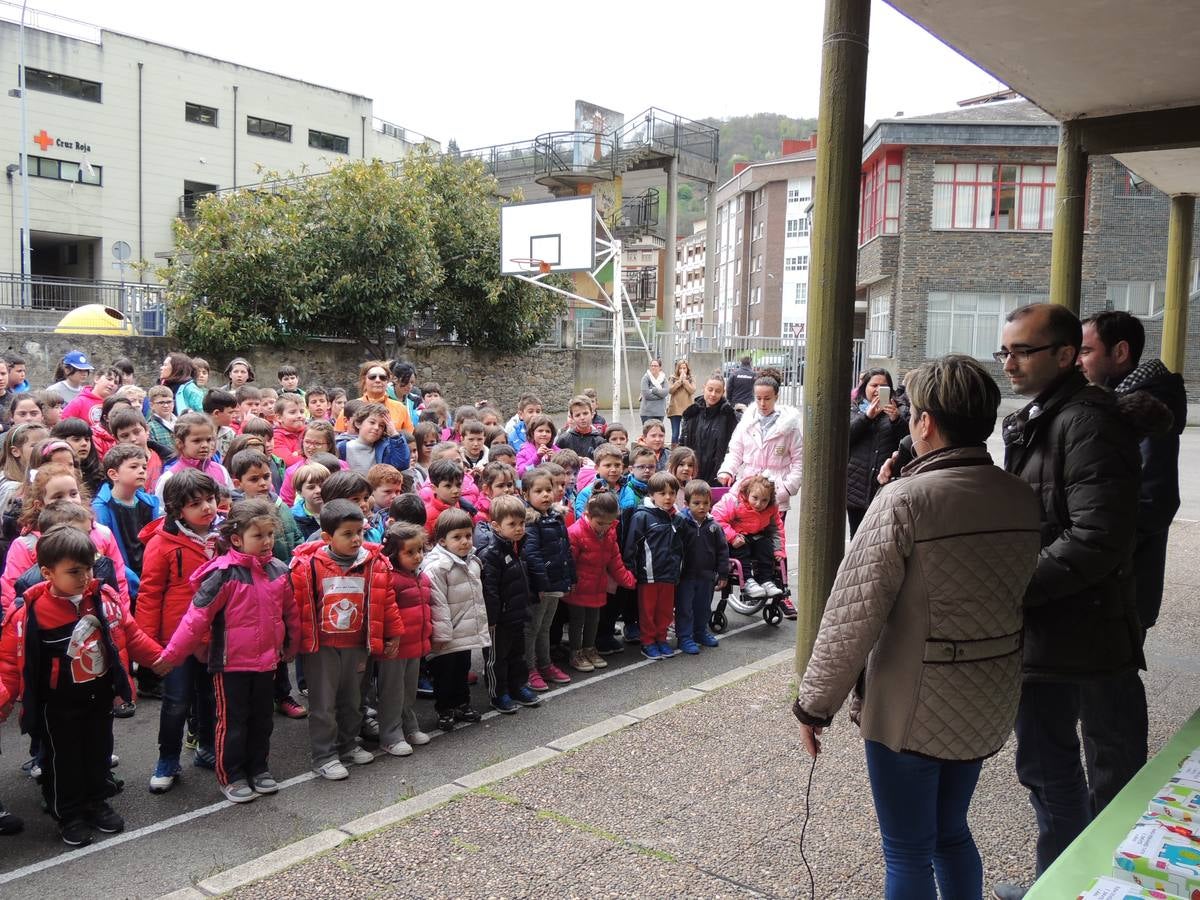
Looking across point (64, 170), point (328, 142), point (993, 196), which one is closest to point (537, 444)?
point (993, 196)

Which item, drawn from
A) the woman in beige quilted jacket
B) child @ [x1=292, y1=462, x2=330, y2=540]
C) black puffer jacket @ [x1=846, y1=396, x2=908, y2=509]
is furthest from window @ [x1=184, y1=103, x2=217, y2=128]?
the woman in beige quilted jacket

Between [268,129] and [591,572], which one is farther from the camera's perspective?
[268,129]

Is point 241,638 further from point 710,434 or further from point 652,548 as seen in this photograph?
point 710,434

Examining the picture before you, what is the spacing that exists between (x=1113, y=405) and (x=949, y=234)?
1300 inches

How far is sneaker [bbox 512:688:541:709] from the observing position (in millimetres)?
5824

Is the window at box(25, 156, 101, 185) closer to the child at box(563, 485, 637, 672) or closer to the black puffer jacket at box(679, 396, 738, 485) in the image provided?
the black puffer jacket at box(679, 396, 738, 485)

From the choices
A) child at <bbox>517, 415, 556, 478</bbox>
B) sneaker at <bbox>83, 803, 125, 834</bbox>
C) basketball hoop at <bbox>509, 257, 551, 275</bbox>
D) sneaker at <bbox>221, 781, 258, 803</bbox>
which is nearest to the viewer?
sneaker at <bbox>83, 803, 125, 834</bbox>

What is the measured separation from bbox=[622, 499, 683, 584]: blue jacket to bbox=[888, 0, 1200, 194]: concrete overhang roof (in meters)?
3.51

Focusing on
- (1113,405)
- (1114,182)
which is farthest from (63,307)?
(1114,182)

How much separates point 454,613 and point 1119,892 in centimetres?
366

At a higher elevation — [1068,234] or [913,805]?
[1068,234]

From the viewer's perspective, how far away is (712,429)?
29.8ft

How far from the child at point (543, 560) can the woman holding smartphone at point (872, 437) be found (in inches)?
97.1

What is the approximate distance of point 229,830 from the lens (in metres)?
4.21
